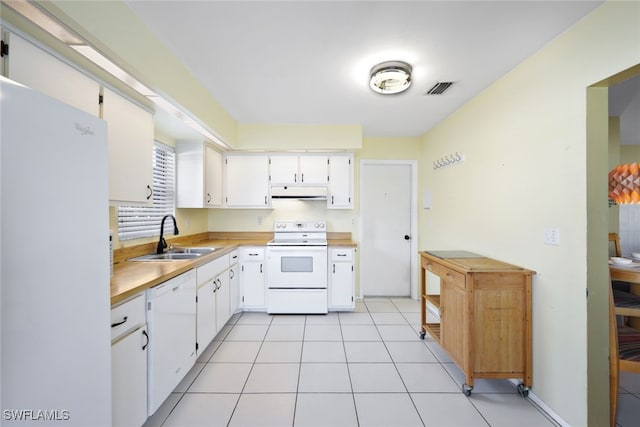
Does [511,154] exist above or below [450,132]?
below

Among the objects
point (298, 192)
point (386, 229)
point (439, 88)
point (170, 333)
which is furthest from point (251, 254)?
point (439, 88)

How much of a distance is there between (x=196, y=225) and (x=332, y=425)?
284 cm

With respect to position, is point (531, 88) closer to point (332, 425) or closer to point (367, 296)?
point (332, 425)

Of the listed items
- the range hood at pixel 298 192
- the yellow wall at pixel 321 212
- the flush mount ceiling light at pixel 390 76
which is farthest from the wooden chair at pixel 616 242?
the range hood at pixel 298 192

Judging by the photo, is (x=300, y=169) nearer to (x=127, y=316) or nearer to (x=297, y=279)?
(x=297, y=279)

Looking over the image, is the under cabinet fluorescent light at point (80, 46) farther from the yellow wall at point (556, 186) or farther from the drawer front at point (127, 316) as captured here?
the yellow wall at point (556, 186)

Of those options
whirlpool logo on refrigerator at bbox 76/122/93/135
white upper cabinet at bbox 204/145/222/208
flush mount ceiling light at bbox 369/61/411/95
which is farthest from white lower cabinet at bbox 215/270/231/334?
flush mount ceiling light at bbox 369/61/411/95

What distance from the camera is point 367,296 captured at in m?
3.79

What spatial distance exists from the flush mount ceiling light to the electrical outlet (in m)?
1.47

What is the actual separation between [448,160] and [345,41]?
6.26ft

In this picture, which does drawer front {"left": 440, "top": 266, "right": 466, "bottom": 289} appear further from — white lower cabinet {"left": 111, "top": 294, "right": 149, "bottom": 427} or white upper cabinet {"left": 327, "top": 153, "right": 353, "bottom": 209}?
white lower cabinet {"left": 111, "top": 294, "right": 149, "bottom": 427}

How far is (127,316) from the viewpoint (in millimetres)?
1280

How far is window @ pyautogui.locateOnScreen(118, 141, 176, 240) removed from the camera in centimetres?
218

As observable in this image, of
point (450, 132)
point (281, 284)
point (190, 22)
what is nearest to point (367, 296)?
point (281, 284)
